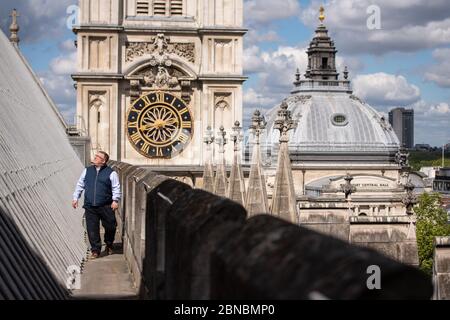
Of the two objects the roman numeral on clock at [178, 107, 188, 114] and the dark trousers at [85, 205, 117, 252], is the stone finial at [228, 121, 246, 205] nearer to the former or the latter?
the roman numeral on clock at [178, 107, 188, 114]

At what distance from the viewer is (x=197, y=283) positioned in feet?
12.8

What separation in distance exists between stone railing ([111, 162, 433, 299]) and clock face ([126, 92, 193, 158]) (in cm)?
3621

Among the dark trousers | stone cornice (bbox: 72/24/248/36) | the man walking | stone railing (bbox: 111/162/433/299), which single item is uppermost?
stone cornice (bbox: 72/24/248/36)

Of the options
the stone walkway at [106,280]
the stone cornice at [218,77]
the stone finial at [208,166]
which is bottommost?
the stone walkway at [106,280]

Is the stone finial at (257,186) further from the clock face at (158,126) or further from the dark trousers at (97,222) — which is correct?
the dark trousers at (97,222)

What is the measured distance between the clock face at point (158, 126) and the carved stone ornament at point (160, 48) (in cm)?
167

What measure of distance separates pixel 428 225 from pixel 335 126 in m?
43.5

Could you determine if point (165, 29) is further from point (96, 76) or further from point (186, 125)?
point (186, 125)

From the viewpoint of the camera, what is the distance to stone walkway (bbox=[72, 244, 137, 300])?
8289mm

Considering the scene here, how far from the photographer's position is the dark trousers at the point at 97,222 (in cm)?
1098

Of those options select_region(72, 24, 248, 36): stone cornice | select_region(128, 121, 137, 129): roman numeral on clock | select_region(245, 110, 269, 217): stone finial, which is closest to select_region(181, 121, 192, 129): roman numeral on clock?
select_region(128, 121, 137, 129): roman numeral on clock

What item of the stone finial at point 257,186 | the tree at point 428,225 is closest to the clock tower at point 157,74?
the stone finial at point 257,186

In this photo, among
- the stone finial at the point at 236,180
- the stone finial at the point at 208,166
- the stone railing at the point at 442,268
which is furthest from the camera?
the stone finial at the point at 208,166

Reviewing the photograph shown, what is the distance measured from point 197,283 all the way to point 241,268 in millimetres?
1052
